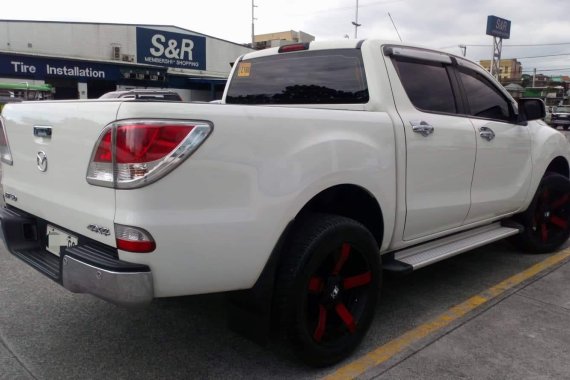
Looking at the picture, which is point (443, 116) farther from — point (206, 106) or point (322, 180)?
point (206, 106)

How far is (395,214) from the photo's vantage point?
10.6 feet

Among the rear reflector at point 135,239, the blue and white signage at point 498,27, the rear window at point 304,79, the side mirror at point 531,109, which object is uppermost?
the blue and white signage at point 498,27

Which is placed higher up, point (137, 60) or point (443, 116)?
point (137, 60)

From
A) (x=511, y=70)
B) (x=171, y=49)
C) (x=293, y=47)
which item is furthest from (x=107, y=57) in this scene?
(x=511, y=70)

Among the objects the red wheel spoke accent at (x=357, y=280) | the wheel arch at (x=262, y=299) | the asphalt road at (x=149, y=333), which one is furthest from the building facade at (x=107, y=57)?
the red wheel spoke accent at (x=357, y=280)

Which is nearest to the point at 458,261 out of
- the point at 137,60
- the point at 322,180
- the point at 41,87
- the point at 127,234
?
the point at 322,180

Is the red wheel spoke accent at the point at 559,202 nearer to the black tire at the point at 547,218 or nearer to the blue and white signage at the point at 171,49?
the black tire at the point at 547,218

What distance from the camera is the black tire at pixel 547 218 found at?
488 centimetres

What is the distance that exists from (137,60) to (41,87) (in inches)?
261

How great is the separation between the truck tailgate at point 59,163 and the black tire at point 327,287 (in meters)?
0.91

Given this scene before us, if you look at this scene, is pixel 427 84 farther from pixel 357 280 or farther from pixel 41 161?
pixel 41 161

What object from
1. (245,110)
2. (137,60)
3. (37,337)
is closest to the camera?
(245,110)

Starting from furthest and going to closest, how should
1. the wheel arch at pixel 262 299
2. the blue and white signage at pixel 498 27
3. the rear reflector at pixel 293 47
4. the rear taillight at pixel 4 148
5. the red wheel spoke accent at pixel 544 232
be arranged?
the blue and white signage at pixel 498 27 → the red wheel spoke accent at pixel 544 232 → the rear reflector at pixel 293 47 → the rear taillight at pixel 4 148 → the wheel arch at pixel 262 299

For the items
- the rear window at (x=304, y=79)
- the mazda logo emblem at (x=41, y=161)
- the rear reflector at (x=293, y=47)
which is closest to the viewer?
the mazda logo emblem at (x=41, y=161)
